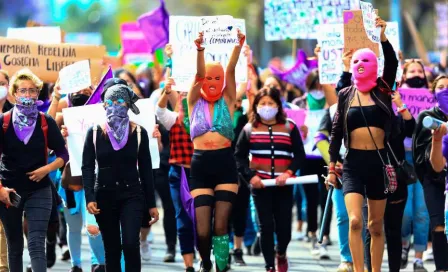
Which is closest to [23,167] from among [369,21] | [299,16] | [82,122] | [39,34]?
[82,122]

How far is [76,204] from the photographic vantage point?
1257cm

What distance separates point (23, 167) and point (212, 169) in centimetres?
173

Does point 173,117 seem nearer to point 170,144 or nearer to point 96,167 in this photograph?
point 170,144

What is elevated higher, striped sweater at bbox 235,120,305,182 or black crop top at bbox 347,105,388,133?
black crop top at bbox 347,105,388,133

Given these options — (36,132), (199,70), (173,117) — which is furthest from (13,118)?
(173,117)

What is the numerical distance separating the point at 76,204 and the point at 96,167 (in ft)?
7.30

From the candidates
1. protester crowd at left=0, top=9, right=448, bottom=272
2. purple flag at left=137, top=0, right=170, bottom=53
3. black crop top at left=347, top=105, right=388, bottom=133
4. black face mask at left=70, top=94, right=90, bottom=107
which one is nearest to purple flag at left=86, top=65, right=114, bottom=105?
protester crowd at left=0, top=9, right=448, bottom=272

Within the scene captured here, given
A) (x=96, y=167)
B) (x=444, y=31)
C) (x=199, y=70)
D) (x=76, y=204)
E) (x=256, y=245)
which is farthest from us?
(x=444, y=31)

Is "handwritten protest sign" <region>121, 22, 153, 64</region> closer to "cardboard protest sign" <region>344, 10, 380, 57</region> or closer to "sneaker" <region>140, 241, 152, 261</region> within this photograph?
"sneaker" <region>140, 241, 152, 261</region>

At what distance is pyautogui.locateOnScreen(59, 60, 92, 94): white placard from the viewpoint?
1234 centimetres

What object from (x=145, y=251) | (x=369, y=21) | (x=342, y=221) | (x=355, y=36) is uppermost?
(x=369, y=21)

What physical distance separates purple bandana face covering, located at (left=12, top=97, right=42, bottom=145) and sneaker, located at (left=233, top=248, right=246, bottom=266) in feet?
12.9

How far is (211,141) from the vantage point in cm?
1143

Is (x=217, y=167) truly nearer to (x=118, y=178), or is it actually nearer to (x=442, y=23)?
(x=118, y=178)
